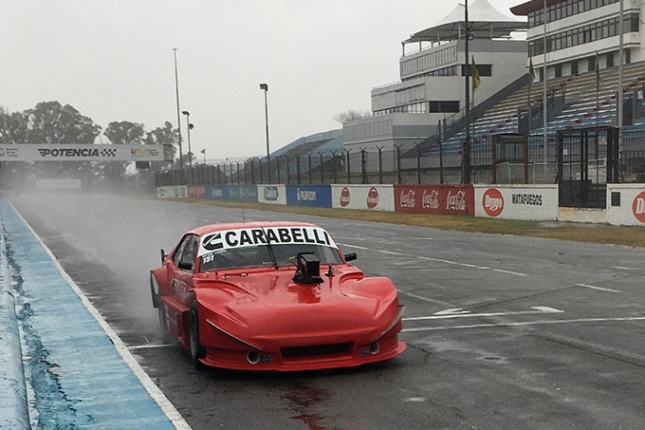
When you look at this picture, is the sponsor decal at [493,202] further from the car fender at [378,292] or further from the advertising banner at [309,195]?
the car fender at [378,292]

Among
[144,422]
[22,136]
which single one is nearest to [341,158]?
→ [144,422]

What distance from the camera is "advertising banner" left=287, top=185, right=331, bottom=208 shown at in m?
49.1

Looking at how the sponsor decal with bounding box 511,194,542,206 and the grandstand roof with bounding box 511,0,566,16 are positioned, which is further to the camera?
the grandstand roof with bounding box 511,0,566,16

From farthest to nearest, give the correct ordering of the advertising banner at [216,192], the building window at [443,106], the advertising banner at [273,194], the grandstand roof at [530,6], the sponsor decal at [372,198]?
the building window at [443,106] < the grandstand roof at [530,6] < the advertising banner at [216,192] < the advertising banner at [273,194] < the sponsor decal at [372,198]

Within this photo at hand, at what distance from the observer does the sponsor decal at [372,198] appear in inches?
1674

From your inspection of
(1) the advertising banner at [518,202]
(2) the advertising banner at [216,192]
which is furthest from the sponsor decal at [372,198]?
(2) the advertising banner at [216,192]

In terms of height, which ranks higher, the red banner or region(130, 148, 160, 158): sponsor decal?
region(130, 148, 160, 158): sponsor decal

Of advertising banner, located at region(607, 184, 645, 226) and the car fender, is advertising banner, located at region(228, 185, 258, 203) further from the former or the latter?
the car fender

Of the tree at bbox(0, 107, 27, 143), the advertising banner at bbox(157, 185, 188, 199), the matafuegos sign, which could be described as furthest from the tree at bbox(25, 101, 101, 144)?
the matafuegos sign

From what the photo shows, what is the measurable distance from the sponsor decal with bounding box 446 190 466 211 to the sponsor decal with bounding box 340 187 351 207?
11281 millimetres

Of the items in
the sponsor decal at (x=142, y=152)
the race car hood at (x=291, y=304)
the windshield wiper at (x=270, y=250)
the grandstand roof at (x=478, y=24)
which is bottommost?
the race car hood at (x=291, y=304)

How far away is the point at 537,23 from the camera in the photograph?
7319cm

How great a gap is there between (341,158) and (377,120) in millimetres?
30907

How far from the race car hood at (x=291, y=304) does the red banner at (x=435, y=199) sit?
87.4 feet
